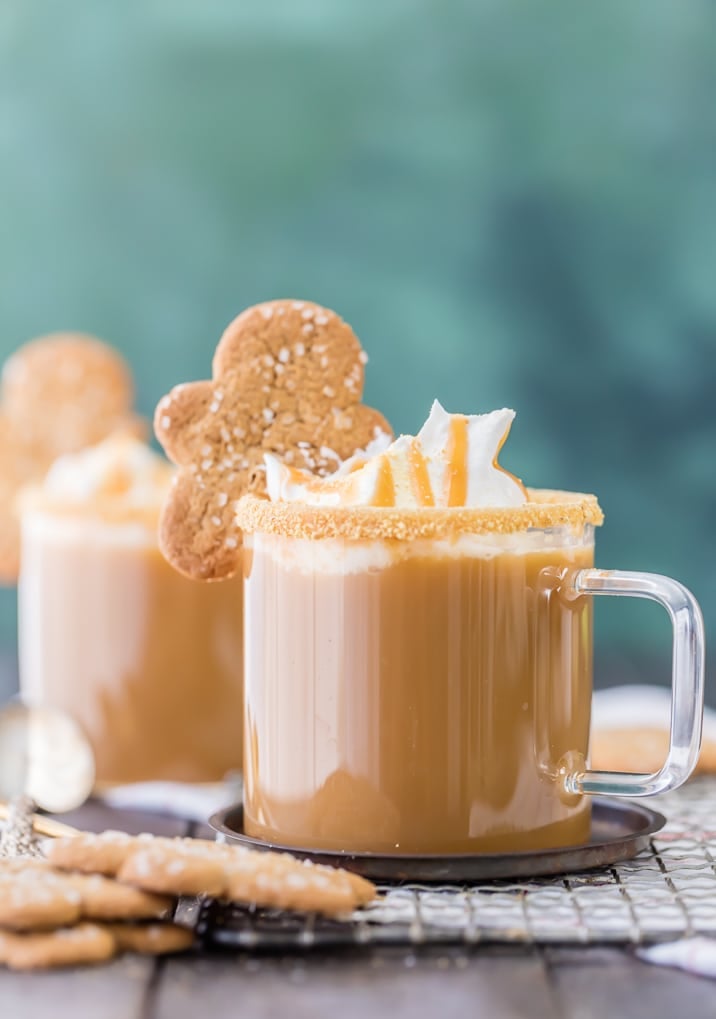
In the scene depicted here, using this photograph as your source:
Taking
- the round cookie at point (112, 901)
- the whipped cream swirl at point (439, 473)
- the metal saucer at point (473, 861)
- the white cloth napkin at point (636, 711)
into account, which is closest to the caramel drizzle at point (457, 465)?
the whipped cream swirl at point (439, 473)

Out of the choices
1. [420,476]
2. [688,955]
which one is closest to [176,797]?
[420,476]

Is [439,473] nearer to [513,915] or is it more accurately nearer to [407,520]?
[407,520]

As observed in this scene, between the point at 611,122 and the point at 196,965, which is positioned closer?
the point at 196,965

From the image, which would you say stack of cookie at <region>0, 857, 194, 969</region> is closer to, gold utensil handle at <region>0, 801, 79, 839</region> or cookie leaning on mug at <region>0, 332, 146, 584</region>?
gold utensil handle at <region>0, 801, 79, 839</region>

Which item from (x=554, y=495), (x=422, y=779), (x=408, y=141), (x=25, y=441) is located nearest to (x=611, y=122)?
(x=408, y=141)

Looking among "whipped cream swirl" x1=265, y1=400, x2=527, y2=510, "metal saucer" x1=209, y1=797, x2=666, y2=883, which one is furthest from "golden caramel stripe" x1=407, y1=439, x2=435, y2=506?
"metal saucer" x1=209, y1=797, x2=666, y2=883

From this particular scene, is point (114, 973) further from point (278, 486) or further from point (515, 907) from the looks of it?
point (278, 486)
